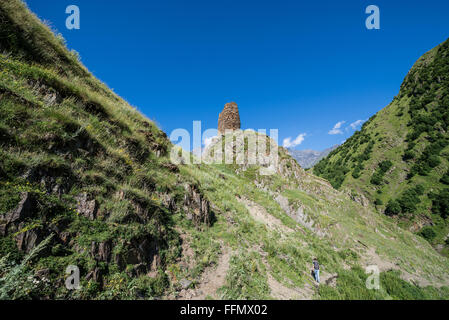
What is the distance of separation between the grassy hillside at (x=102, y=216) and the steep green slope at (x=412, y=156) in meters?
48.9

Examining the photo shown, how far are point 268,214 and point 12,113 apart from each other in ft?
59.7

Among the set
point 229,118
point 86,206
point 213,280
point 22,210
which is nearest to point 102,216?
point 86,206

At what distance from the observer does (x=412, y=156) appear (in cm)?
5588

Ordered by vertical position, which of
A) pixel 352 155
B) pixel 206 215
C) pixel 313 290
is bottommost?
pixel 313 290

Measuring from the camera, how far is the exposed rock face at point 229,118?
36.1m

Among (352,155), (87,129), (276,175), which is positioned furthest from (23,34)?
(352,155)

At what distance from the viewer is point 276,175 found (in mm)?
27047

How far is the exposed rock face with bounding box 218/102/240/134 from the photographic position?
3609cm

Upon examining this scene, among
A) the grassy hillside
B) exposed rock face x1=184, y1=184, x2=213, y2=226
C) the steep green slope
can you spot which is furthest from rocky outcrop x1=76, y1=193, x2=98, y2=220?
the steep green slope

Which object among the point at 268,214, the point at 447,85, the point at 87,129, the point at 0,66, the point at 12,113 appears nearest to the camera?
the point at 12,113

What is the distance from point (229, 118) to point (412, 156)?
64.4 meters

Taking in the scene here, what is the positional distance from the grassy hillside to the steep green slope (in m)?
48.9

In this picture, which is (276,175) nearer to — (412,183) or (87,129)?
(87,129)

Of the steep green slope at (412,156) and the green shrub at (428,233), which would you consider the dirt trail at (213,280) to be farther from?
the steep green slope at (412,156)
